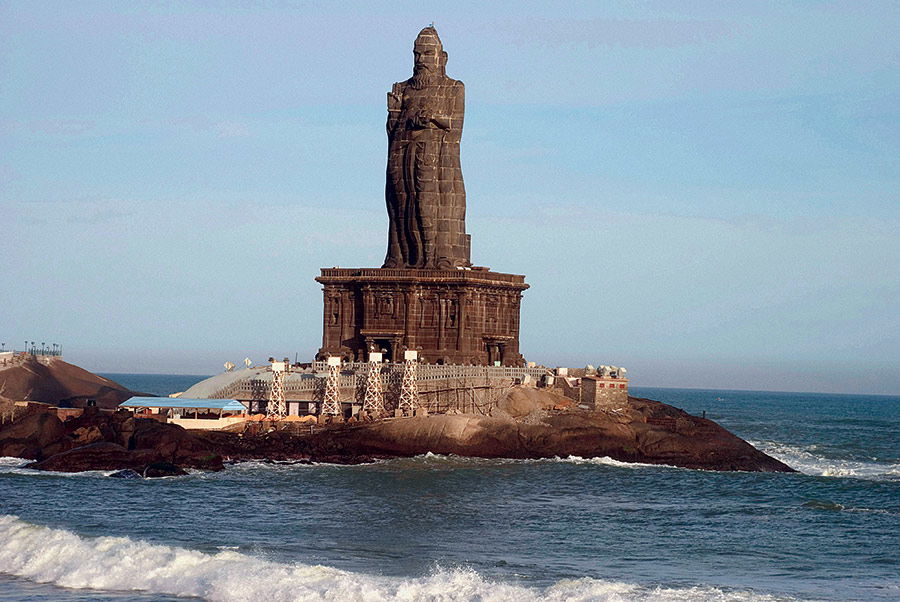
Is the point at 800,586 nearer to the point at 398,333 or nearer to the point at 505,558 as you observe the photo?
the point at 505,558

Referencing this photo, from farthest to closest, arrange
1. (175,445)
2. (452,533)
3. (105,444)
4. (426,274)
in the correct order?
(426,274) → (175,445) → (105,444) → (452,533)

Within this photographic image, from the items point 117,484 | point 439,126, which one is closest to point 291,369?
point 439,126

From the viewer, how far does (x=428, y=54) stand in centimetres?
9638

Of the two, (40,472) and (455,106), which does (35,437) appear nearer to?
(40,472)

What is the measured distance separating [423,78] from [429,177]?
6.43 metres

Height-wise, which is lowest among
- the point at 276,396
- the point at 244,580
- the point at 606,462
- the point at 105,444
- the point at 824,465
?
the point at 244,580

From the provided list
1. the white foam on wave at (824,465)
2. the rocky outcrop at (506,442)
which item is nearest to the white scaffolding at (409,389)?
the rocky outcrop at (506,442)

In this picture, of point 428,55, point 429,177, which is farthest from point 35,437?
point 428,55

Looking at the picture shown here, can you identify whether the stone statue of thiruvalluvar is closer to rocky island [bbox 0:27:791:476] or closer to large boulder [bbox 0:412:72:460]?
rocky island [bbox 0:27:791:476]

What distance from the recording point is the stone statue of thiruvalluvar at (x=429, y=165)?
96.1m

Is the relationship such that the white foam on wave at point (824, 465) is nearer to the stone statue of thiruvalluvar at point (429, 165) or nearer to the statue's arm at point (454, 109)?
the stone statue of thiruvalluvar at point (429, 165)

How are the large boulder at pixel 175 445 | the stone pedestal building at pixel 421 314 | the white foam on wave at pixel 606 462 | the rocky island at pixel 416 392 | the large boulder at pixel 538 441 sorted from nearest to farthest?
the large boulder at pixel 175 445 < the white foam on wave at pixel 606 462 < the rocky island at pixel 416 392 < the large boulder at pixel 538 441 < the stone pedestal building at pixel 421 314

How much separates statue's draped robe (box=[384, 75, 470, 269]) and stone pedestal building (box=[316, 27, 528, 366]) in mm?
65

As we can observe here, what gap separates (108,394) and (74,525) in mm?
57618
